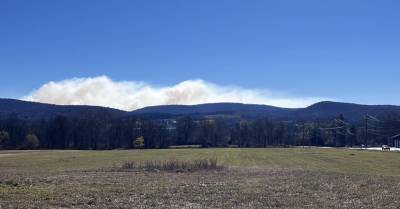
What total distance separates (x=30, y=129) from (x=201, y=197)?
181 m

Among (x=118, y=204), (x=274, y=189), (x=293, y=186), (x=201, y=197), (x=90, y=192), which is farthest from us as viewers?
(x=293, y=186)

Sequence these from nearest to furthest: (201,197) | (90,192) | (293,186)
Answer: (201,197) → (90,192) → (293,186)

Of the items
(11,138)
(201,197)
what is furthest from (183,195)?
(11,138)

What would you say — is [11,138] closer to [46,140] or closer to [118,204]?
[46,140]

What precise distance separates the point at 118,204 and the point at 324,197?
1021cm

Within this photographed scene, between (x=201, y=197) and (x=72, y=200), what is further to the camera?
(x=201, y=197)

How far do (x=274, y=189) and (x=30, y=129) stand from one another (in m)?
178

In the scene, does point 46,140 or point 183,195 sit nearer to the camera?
point 183,195

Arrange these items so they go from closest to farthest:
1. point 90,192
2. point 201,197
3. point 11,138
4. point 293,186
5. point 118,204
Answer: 1. point 118,204
2. point 201,197
3. point 90,192
4. point 293,186
5. point 11,138

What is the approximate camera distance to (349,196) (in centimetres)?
2798

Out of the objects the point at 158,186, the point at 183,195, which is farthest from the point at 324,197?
the point at 158,186

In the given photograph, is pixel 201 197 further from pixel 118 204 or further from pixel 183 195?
pixel 118 204

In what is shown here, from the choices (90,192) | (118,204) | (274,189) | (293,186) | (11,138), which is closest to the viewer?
(118,204)

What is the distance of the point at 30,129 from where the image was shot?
198 metres
